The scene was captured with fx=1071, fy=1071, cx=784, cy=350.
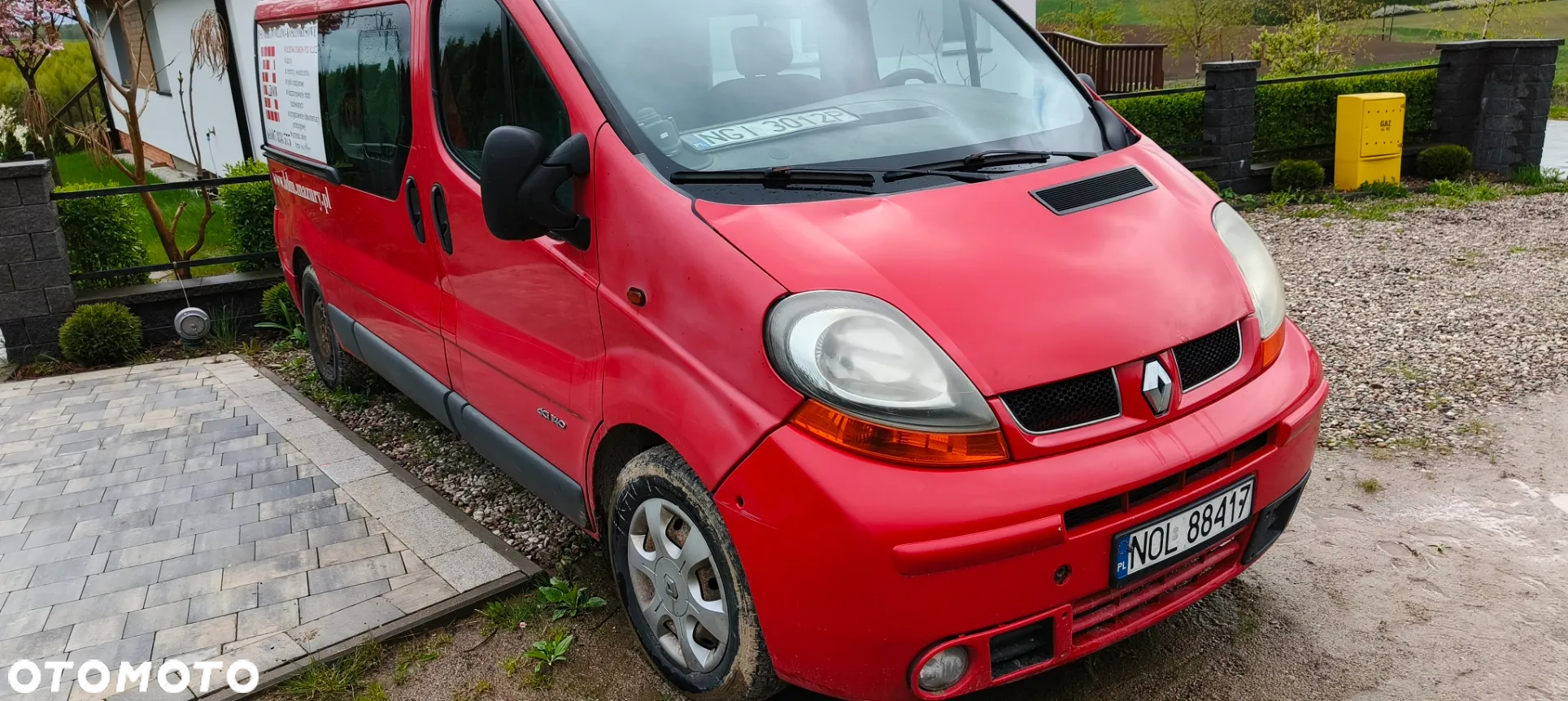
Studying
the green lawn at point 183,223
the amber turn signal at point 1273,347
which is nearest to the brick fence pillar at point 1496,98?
the amber turn signal at point 1273,347

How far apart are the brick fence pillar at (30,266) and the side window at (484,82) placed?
177 inches

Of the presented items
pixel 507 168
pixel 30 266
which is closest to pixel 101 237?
pixel 30 266

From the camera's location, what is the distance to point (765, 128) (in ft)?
9.49

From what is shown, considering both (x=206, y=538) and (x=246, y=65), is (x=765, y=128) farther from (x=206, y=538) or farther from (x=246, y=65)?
(x=246, y=65)

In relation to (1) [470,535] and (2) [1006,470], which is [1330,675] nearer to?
(2) [1006,470]

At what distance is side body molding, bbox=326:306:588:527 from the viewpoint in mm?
3295

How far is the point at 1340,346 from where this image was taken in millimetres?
5715

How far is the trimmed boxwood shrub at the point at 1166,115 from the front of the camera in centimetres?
1060

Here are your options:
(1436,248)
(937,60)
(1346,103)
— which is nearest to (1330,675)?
(937,60)

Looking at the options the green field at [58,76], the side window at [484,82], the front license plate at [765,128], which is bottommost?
the front license plate at [765,128]

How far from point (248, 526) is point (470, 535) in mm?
955

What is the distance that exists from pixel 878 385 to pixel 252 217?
6578mm

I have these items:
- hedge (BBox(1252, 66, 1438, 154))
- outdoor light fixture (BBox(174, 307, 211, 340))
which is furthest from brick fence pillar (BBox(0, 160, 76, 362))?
hedge (BBox(1252, 66, 1438, 154))

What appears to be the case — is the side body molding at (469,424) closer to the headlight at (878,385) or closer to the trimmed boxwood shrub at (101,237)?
the headlight at (878,385)
